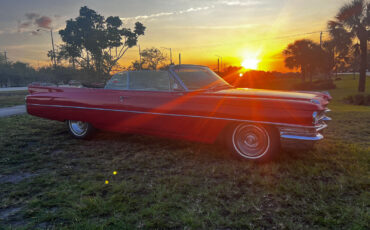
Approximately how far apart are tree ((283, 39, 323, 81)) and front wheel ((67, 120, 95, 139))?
4114 centimetres

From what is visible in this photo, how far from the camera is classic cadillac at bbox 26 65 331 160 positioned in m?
3.50

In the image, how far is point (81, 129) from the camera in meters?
5.45

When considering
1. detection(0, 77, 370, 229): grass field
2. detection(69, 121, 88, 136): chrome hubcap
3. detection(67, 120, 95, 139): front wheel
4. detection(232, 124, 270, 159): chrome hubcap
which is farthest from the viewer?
detection(69, 121, 88, 136): chrome hubcap

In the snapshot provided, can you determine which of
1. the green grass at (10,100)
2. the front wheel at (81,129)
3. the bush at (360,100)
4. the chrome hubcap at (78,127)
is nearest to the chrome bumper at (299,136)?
the front wheel at (81,129)

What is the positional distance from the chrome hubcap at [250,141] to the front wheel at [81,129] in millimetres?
3036

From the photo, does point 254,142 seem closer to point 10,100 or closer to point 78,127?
point 78,127

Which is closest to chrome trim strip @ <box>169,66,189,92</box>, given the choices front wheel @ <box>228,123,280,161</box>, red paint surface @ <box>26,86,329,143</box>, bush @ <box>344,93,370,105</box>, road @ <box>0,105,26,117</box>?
red paint surface @ <box>26,86,329,143</box>

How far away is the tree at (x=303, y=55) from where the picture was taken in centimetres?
3919

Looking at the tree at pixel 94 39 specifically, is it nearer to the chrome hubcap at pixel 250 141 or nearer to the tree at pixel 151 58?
the tree at pixel 151 58

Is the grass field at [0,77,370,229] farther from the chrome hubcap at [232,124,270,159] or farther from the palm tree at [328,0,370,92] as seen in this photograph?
the palm tree at [328,0,370,92]

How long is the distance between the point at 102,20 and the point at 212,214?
4476 centimetres

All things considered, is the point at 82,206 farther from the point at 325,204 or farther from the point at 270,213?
the point at 325,204

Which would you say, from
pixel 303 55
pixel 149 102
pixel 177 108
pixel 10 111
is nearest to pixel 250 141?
pixel 177 108

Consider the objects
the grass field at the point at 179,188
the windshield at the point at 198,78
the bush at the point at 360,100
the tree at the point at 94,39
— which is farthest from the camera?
the tree at the point at 94,39
